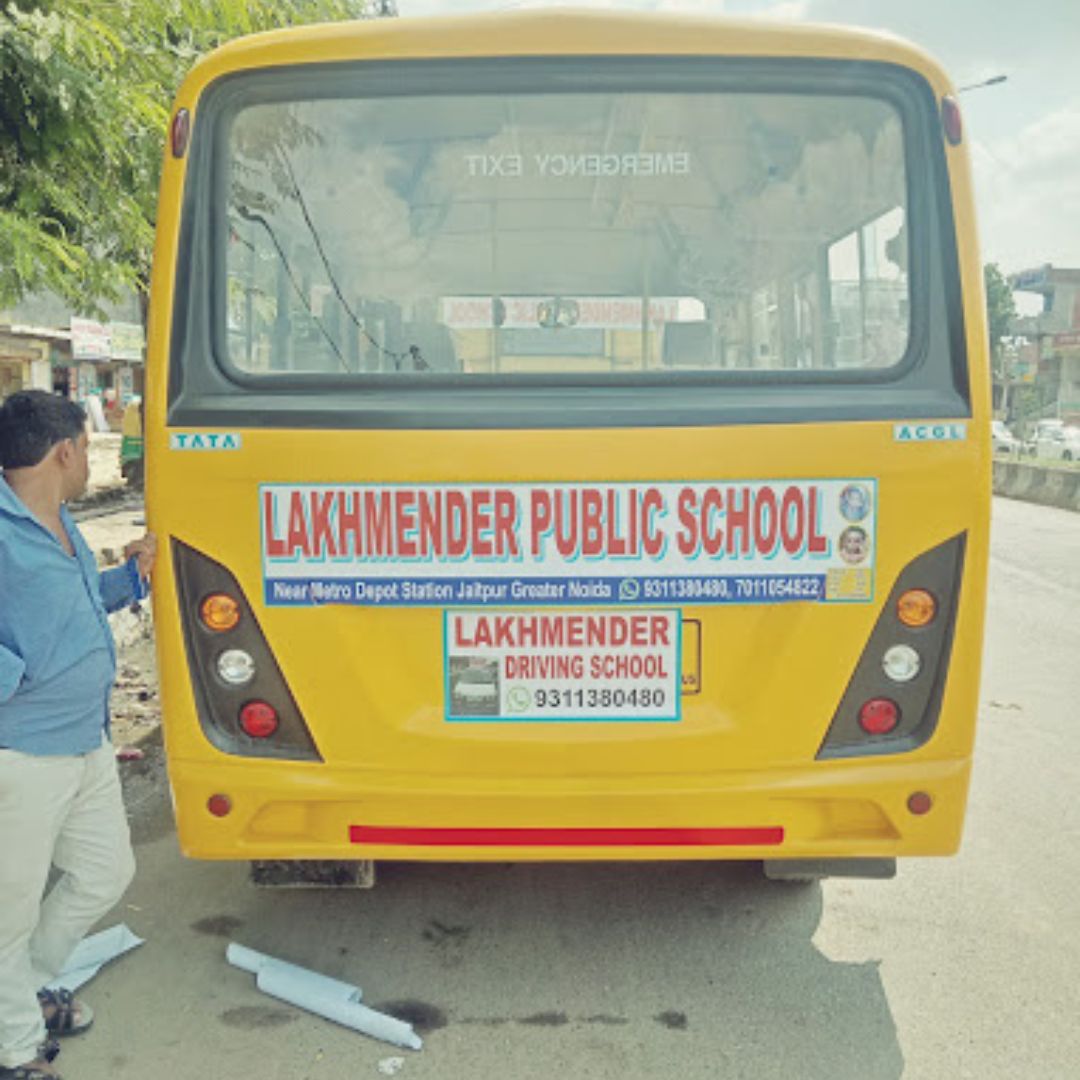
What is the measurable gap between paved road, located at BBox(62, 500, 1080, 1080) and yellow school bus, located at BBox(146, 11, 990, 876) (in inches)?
18.9

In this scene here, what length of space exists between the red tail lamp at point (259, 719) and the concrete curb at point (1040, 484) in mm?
20313

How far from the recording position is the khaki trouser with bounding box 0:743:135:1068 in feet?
9.29

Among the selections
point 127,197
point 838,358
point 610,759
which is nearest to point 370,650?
point 610,759

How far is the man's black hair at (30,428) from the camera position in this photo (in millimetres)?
2863

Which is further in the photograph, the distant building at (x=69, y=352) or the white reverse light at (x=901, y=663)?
the distant building at (x=69, y=352)

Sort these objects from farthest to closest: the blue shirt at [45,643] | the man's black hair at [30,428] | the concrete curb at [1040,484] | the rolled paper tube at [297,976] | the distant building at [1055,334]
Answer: the distant building at [1055,334] → the concrete curb at [1040,484] → the rolled paper tube at [297,976] → the man's black hair at [30,428] → the blue shirt at [45,643]

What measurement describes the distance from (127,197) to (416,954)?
4026mm

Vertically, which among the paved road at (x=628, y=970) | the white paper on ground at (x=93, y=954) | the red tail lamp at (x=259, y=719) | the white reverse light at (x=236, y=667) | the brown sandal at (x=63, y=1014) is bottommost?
the paved road at (x=628, y=970)

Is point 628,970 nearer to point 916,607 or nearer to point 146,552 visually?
point 916,607

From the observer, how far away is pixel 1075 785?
538 centimetres

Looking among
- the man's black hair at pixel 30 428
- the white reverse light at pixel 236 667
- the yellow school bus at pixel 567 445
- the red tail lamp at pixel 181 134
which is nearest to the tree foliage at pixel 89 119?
the red tail lamp at pixel 181 134

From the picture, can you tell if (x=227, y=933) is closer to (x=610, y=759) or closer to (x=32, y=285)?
(x=610, y=759)

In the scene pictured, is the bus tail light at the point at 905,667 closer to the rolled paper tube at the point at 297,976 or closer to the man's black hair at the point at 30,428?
the rolled paper tube at the point at 297,976

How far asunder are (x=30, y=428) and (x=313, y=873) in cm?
146
